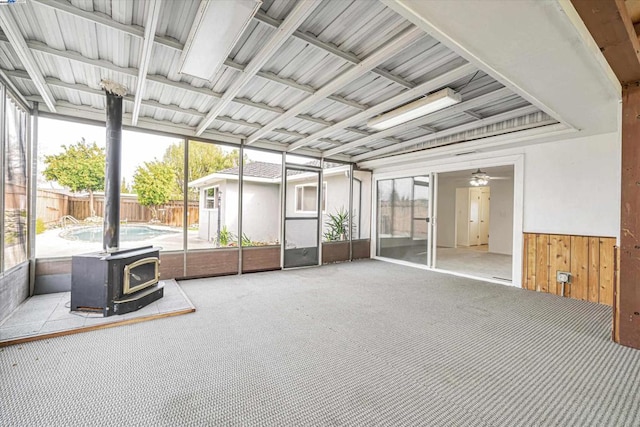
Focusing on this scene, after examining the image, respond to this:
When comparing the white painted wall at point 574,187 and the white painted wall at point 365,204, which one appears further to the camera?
the white painted wall at point 365,204

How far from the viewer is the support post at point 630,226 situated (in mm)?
2537

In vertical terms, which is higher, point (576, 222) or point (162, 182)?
point (162, 182)

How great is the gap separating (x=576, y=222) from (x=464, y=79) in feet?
9.71

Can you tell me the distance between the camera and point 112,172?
333 cm

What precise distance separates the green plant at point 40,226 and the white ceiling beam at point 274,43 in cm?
296

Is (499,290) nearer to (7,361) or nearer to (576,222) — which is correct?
(576,222)

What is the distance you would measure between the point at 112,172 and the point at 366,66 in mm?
3035

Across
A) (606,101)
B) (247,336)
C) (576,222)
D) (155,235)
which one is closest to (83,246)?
(155,235)

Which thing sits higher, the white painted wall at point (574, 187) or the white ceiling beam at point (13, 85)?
the white ceiling beam at point (13, 85)

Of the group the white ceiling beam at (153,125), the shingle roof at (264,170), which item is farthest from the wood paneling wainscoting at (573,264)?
the white ceiling beam at (153,125)

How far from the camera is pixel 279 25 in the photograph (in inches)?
85.4

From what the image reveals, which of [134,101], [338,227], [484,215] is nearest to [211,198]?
[338,227]

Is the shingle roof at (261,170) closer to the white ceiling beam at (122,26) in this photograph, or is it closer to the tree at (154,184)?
the tree at (154,184)

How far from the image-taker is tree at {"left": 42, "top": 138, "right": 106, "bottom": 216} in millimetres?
3924
